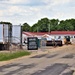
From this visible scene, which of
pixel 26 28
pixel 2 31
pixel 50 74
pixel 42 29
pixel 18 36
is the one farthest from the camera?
pixel 26 28

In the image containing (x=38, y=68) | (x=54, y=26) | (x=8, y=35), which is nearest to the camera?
(x=38, y=68)

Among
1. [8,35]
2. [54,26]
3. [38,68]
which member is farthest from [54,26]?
[38,68]

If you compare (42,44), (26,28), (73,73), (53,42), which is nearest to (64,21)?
(26,28)

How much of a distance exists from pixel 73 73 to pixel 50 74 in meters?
1.43

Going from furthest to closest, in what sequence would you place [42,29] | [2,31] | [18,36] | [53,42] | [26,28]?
1. [26,28]
2. [42,29]
3. [53,42]
4. [18,36]
5. [2,31]

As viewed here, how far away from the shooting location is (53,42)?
6238 cm

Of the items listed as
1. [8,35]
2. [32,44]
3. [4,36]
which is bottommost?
[32,44]

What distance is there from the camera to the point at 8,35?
4684cm

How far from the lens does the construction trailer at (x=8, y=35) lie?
149ft

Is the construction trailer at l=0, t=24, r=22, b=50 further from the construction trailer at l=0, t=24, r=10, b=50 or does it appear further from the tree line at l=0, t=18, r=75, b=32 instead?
the tree line at l=0, t=18, r=75, b=32

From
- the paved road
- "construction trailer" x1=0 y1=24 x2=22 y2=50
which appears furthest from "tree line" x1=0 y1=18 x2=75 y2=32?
the paved road

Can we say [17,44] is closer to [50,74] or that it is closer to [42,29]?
[50,74]

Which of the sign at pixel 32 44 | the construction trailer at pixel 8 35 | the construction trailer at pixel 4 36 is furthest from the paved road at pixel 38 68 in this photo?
the construction trailer at pixel 8 35

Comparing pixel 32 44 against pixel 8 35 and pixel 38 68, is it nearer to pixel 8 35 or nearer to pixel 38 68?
pixel 8 35
